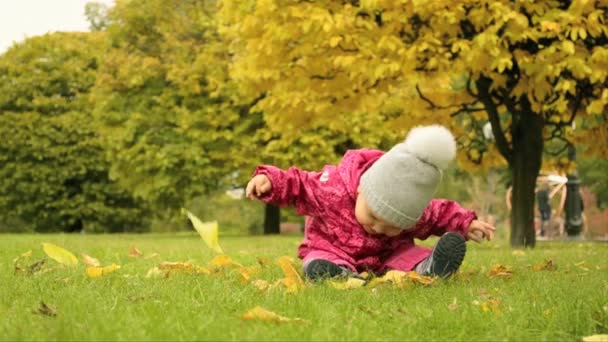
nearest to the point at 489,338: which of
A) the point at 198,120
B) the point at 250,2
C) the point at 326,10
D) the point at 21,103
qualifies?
the point at 326,10

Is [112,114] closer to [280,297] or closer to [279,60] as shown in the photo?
[279,60]

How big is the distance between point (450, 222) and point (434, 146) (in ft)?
2.36

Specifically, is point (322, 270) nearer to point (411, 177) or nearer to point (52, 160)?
point (411, 177)

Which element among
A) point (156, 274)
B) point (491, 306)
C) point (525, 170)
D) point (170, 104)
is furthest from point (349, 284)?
point (170, 104)

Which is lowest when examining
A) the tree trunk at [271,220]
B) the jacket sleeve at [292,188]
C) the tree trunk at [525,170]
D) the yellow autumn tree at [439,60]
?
the tree trunk at [271,220]

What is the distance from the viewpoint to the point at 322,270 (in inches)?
173

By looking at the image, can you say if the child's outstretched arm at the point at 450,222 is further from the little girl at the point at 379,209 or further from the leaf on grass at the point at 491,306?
the leaf on grass at the point at 491,306

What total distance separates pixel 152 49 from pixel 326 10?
47.4 ft

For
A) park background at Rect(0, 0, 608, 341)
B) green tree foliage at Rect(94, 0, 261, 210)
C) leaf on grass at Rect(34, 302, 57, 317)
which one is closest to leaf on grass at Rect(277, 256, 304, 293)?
park background at Rect(0, 0, 608, 341)

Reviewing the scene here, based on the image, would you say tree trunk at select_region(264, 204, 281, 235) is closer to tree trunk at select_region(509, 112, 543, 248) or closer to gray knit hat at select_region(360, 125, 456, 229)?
tree trunk at select_region(509, 112, 543, 248)

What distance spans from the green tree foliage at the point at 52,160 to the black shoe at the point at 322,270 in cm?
2679

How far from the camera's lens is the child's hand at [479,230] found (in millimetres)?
4648

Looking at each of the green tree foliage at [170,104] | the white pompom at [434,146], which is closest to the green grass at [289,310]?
the white pompom at [434,146]

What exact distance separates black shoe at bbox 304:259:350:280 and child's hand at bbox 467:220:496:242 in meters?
0.76
